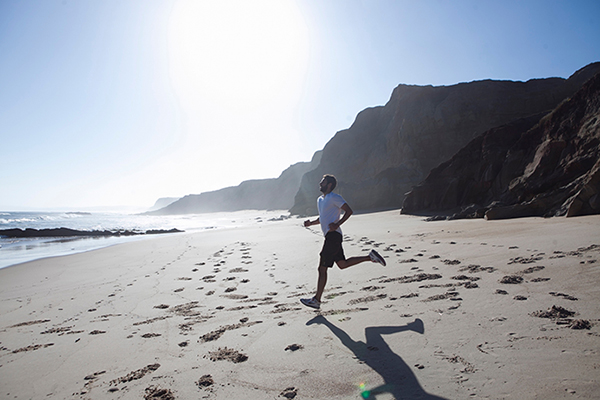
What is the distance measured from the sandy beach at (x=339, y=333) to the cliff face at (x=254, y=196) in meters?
70.0

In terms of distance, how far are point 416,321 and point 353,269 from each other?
2507 millimetres

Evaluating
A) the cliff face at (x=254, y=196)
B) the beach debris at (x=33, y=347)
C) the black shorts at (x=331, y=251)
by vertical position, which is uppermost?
the cliff face at (x=254, y=196)

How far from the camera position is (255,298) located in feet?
13.4

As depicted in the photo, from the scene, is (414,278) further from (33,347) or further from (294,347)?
(33,347)

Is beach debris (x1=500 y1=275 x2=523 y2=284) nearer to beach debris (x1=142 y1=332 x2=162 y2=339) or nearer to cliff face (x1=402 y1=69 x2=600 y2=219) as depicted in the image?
beach debris (x1=142 y1=332 x2=162 y2=339)

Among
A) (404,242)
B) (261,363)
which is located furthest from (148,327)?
(404,242)

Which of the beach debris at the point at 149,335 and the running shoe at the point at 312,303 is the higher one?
the running shoe at the point at 312,303

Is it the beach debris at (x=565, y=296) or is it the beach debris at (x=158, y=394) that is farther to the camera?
the beach debris at (x=565, y=296)

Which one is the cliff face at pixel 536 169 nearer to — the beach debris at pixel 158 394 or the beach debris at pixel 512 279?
the beach debris at pixel 512 279

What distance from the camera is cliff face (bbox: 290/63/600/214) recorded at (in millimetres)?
31156

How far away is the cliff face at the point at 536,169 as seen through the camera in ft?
29.1

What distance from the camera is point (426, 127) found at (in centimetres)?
3875

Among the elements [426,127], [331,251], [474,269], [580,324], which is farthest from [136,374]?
[426,127]

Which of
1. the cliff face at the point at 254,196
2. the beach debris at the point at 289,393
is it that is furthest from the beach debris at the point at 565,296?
the cliff face at the point at 254,196
